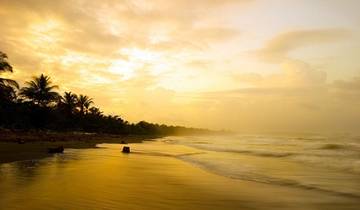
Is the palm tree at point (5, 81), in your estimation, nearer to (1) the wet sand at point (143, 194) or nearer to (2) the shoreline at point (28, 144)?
(2) the shoreline at point (28, 144)

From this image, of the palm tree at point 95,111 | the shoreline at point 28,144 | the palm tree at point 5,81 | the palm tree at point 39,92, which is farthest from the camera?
the palm tree at point 95,111

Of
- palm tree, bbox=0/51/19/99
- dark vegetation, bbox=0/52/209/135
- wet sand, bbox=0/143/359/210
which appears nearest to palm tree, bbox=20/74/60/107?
dark vegetation, bbox=0/52/209/135

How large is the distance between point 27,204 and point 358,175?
574 inches

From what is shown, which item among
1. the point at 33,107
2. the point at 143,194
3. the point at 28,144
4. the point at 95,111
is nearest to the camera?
the point at 143,194

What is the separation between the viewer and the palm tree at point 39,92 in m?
56.8

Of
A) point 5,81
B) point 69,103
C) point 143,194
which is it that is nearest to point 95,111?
point 69,103

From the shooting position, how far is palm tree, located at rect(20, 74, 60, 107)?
56.8 metres

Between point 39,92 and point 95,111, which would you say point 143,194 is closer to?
point 39,92

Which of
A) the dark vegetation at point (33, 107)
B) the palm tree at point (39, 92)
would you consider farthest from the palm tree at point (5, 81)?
the palm tree at point (39, 92)

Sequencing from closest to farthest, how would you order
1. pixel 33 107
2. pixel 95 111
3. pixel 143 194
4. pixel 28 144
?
pixel 143 194 → pixel 28 144 → pixel 33 107 → pixel 95 111

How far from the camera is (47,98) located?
57344 mm

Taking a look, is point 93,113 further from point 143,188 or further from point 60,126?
point 143,188

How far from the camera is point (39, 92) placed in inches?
2242

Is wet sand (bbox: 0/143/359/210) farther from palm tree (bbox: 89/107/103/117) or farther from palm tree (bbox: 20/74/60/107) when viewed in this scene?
palm tree (bbox: 89/107/103/117)
